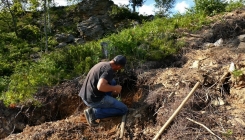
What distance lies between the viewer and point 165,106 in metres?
4.72

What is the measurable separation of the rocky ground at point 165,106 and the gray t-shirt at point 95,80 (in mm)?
569

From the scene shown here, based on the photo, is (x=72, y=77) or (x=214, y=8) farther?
(x=214, y=8)

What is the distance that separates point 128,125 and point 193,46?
370 centimetres

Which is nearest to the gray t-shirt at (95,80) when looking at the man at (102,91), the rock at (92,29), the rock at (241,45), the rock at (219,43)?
the man at (102,91)

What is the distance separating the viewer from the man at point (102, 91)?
4.41 m

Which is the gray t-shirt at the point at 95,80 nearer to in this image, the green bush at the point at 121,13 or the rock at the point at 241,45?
the rock at the point at 241,45

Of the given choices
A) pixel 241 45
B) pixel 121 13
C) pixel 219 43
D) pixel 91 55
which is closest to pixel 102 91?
pixel 91 55

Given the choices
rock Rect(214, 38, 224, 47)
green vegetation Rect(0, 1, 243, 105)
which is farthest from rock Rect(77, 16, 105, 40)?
rock Rect(214, 38, 224, 47)

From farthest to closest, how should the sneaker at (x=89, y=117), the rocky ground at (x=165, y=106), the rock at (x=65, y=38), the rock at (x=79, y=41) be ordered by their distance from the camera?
the rock at (x=65, y=38) < the rock at (x=79, y=41) < the sneaker at (x=89, y=117) < the rocky ground at (x=165, y=106)

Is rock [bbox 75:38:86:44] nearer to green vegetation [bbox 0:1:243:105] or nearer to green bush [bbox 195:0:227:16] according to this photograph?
green vegetation [bbox 0:1:243:105]

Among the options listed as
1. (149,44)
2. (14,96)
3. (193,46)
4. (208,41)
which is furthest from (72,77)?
(208,41)

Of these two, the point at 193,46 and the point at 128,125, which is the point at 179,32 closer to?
the point at 193,46

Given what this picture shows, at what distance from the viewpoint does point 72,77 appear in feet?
22.1

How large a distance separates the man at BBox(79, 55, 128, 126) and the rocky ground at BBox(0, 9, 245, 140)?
193 millimetres
